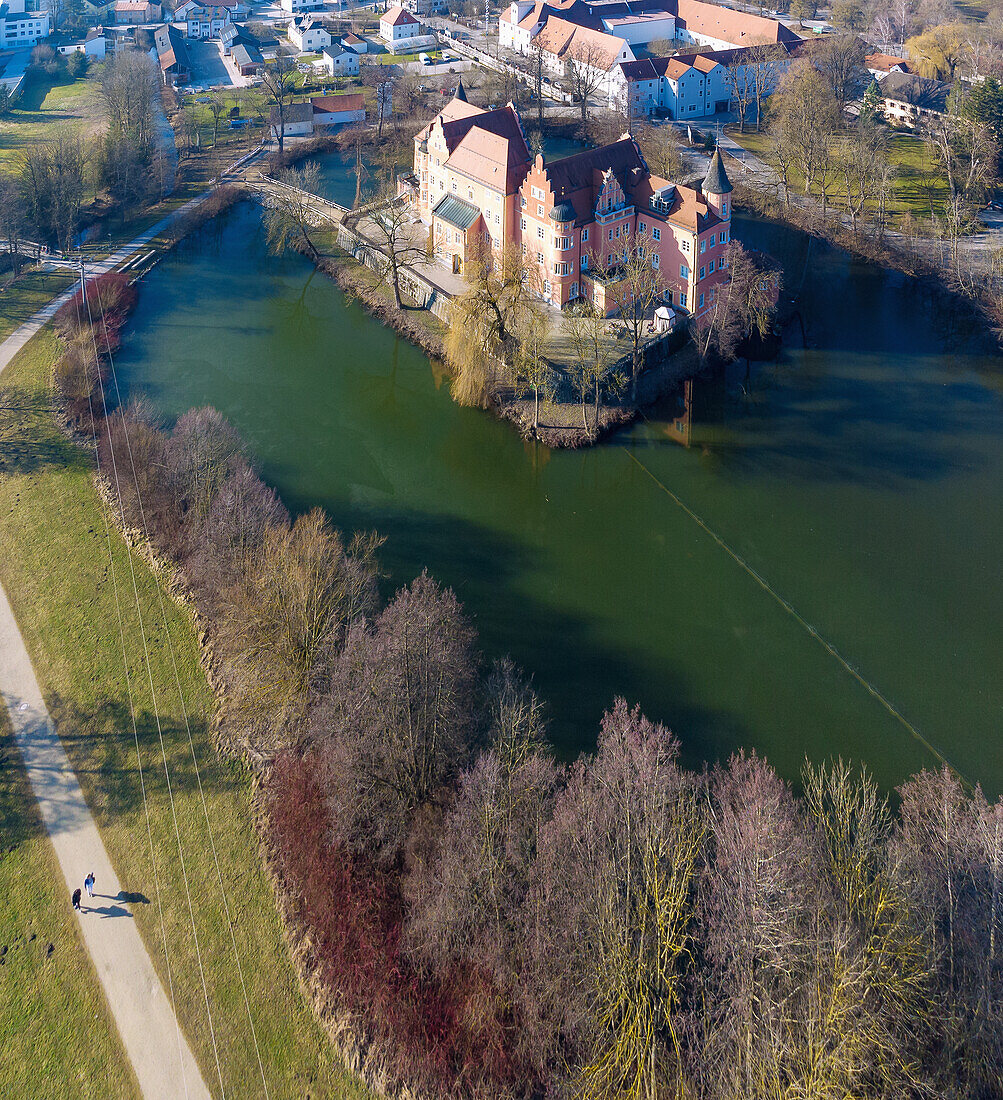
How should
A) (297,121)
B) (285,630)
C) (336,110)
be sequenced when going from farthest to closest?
(336,110)
(297,121)
(285,630)

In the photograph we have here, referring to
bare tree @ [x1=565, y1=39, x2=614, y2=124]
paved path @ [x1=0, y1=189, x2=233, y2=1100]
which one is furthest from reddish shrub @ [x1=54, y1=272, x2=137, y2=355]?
bare tree @ [x1=565, y1=39, x2=614, y2=124]

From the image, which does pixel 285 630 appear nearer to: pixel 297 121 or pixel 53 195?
pixel 53 195

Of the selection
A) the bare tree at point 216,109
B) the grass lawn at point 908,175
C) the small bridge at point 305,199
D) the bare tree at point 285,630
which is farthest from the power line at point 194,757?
the grass lawn at point 908,175

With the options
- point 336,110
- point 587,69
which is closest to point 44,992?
point 336,110

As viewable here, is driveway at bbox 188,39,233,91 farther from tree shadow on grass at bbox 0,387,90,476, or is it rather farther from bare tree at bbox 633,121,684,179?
tree shadow on grass at bbox 0,387,90,476

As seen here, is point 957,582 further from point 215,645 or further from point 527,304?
point 215,645

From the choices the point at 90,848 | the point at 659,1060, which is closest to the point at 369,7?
the point at 90,848

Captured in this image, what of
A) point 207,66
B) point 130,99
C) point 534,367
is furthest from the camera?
point 207,66
